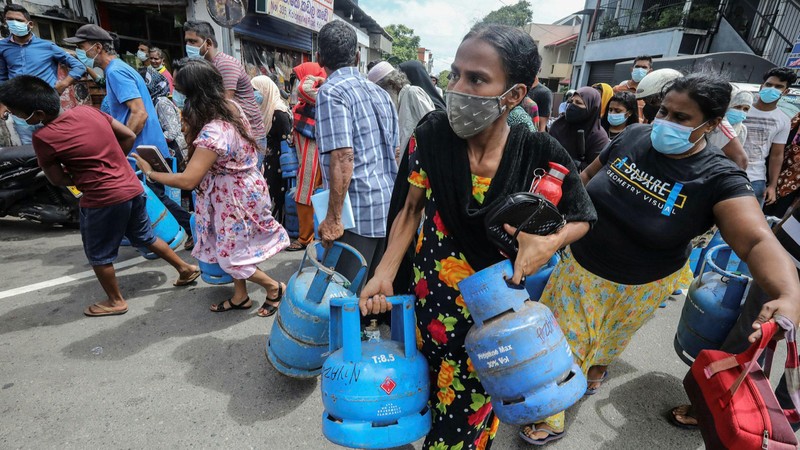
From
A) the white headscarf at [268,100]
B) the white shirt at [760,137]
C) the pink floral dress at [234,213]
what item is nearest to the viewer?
the pink floral dress at [234,213]

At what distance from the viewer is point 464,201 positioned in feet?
4.00

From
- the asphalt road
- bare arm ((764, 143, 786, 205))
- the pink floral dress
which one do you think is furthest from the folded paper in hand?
bare arm ((764, 143, 786, 205))

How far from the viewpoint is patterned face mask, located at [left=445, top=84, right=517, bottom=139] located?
3.98 ft

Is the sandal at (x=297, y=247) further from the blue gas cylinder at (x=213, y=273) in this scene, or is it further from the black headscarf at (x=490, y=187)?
the black headscarf at (x=490, y=187)

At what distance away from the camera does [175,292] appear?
11.1 feet

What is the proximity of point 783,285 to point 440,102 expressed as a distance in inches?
123

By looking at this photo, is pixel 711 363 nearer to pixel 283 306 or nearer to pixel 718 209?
pixel 718 209

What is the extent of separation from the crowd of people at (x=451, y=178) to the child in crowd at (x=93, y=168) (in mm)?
11

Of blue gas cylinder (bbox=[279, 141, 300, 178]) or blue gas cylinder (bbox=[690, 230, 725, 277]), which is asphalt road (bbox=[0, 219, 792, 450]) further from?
blue gas cylinder (bbox=[279, 141, 300, 178])

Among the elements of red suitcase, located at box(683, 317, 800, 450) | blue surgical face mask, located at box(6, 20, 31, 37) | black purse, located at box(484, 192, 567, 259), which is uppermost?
blue surgical face mask, located at box(6, 20, 31, 37)

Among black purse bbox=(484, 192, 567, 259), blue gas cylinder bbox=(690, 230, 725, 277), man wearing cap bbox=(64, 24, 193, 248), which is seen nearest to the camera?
black purse bbox=(484, 192, 567, 259)

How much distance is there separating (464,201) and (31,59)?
233 inches

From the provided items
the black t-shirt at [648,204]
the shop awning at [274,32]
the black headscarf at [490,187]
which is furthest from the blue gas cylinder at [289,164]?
the shop awning at [274,32]

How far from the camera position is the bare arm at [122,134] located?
298 cm
